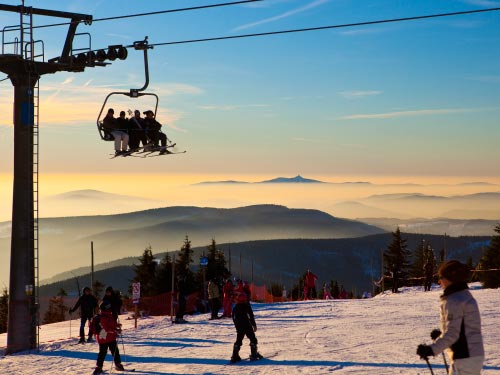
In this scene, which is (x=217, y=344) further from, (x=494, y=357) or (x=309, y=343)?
(x=494, y=357)

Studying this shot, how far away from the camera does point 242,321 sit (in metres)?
17.1

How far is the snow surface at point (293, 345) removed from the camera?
16703 millimetres

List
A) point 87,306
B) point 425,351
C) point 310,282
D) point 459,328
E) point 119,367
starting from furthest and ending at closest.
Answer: point 310,282, point 87,306, point 119,367, point 425,351, point 459,328

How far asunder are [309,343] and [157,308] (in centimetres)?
2060

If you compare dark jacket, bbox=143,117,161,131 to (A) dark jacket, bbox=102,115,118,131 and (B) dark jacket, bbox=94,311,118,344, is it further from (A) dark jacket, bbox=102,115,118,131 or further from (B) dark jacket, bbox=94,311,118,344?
(B) dark jacket, bbox=94,311,118,344

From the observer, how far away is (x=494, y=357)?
16.3 meters

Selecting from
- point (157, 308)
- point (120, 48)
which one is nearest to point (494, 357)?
point (120, 48)

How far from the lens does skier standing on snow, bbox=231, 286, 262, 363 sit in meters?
17.0

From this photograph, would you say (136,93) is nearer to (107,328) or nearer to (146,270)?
A: (107,328)

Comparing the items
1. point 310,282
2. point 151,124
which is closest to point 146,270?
point 310,282

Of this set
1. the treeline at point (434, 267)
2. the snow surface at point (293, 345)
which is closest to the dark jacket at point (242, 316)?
the snow surface at point (293, 345)

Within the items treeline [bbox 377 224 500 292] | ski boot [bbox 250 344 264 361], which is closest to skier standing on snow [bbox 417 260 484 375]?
ski boot [bbox 250 344 264 361]

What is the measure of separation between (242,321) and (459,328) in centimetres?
932

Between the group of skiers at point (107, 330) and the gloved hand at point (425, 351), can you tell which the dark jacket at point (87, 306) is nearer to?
the group of skiers at point (107, 330)
